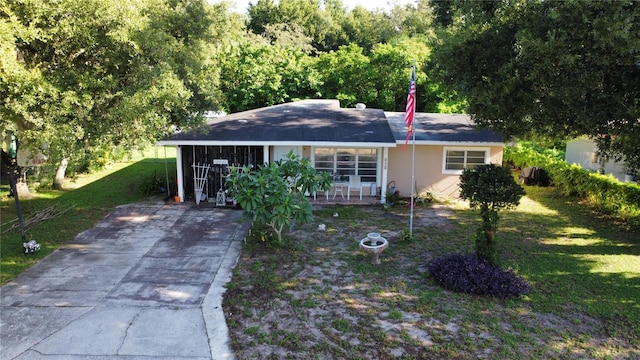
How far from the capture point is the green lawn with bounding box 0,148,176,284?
944 centimetres

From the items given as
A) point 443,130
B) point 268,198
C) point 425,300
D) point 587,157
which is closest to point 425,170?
point 443,130

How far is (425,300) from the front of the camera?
7.39 metres

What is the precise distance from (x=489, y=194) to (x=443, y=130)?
832cm

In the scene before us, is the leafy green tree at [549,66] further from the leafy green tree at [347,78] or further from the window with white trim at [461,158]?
the leafy green tree at [347,78]

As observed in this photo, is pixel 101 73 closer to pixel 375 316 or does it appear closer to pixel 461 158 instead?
pixel 375 316

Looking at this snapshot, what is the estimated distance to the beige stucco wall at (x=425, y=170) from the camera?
1527 centimetres

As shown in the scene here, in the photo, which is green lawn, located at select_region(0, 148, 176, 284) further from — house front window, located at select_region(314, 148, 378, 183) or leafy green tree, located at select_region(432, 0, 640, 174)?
leafy green tree, located at select_region(432, 0, 640, 174)

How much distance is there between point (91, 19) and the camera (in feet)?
29.9

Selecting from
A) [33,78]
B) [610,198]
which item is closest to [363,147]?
[610,198]

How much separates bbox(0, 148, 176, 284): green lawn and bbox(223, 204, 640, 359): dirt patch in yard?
4.65 metres

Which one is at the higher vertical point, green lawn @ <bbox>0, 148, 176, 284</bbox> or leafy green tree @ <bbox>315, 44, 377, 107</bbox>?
leafy green tree @ <bbox>315, 44, 377, 107</bbox>

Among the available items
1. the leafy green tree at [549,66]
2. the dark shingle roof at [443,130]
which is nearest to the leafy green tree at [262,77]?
the dark shingle roof at [443,130]

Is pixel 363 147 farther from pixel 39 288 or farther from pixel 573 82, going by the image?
pixel 39 288

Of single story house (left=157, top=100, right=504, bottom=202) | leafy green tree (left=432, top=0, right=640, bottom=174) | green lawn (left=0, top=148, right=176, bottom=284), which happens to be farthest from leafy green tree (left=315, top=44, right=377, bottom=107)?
leafy green tree (left=432, top=0, right=640, bottom=174)
